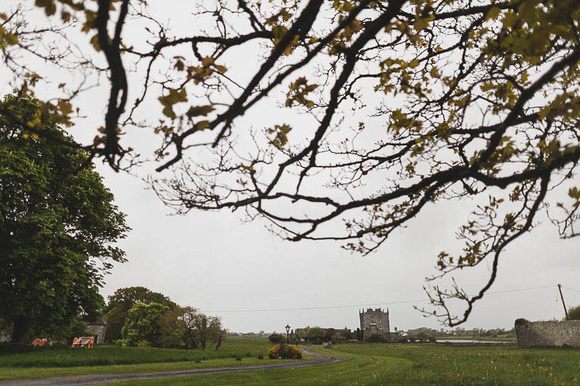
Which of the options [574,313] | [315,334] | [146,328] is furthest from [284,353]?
[315,334]

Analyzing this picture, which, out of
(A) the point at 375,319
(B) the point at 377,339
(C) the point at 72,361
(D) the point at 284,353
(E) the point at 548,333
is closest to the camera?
(C) the point at 72,361

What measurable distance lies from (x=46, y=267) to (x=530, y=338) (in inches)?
1686

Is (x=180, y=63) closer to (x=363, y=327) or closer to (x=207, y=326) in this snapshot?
(x=207, y=326)

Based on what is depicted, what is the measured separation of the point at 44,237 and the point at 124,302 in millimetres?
45728

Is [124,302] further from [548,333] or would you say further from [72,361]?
[548,333]

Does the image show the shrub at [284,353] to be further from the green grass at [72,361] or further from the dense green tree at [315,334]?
the dense green tree at [315,334]

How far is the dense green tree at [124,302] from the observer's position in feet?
176

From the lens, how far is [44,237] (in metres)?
16.2

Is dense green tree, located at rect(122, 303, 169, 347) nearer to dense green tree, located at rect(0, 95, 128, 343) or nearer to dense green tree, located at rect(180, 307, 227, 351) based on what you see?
dense green tree, located at rect(180, 307, 227, 351)

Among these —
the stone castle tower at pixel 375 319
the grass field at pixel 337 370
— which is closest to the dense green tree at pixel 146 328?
the grass field at pixel 337 370

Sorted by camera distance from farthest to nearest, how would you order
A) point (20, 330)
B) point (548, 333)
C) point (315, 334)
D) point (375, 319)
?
point (375, 319) < point (315, 334) < point (548, 333) < point (20, 330)

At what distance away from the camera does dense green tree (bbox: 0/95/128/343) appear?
15703 mm

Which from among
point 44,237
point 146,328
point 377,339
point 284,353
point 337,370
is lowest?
point 377,339

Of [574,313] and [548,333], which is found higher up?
[574,313]
